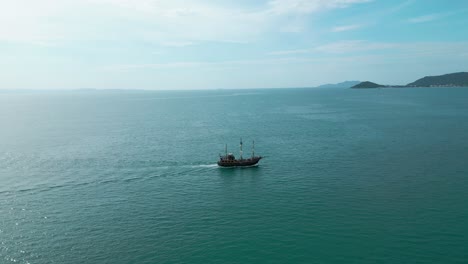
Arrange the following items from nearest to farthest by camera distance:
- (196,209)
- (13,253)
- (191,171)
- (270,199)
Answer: (13,253)
(196,209)
(270,199)
(191,171)

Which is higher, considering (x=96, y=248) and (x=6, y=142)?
(x=6, y=142)

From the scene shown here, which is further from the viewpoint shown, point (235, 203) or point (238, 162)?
point (238, 162)

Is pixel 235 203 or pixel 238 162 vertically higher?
pixel 238 162

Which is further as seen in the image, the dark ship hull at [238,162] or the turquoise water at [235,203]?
the dark ship hull at [238,162]

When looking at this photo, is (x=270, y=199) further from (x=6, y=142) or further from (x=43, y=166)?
(x=6, y=142)

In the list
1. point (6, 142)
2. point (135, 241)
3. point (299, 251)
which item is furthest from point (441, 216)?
point (6, 142)

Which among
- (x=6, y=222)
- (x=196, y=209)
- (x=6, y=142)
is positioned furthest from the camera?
(x=6, y=142)

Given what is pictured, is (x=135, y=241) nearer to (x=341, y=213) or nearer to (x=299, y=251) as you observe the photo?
(x=299, y=251)

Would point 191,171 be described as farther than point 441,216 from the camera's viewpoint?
Yes

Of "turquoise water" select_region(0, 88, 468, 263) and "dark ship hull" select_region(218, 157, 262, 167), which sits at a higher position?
"dark ship hull" select_region(218, 157, 262, 167)

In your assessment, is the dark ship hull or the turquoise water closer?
the turquoise water

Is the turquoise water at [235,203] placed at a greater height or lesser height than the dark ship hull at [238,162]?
lesser
